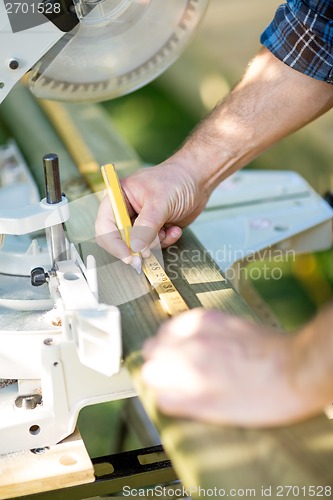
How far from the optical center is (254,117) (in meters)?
1.64

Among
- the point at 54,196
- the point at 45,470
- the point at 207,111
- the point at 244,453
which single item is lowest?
the point at 207,111

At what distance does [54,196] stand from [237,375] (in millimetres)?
509

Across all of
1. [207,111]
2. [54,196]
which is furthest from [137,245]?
[207,111]

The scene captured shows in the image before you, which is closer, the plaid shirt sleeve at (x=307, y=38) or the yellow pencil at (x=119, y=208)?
the yellow pencil at (x=119, y=208)

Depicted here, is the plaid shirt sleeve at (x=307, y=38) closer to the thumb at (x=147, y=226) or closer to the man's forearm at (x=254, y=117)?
the man's forearm at (x=254, y=117)

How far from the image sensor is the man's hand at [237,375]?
946 mm

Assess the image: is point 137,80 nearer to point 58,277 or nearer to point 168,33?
point 168,33

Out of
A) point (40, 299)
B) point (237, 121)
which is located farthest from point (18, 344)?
point (237, 121)

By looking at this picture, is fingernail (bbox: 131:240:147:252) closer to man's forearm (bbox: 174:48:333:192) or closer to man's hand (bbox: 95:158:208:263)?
man's hand (bbox: 95:158:208:263)

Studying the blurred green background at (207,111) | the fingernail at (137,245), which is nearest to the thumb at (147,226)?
the fingernail at (137,245)

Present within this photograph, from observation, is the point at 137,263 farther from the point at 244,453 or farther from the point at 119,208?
the point at 244,453

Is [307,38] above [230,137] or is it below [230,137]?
above

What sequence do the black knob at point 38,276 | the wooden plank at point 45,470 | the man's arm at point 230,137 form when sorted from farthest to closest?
the man's arm at point 230,137 → the black knob at point 38,276 → the wooden plank at point 45,470

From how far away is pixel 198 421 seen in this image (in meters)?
1.01
